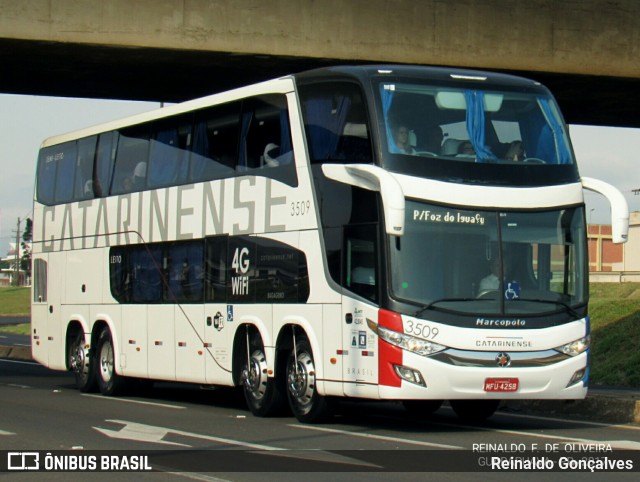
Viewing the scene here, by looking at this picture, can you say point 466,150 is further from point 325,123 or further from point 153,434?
point 153,434

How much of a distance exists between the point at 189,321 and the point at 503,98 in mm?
6016

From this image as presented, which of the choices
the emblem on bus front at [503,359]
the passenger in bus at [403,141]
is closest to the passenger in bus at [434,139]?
the passenger in bus at [403,141]

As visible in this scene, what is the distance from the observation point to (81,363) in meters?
22.6

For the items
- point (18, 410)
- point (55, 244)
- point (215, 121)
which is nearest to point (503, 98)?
point (215, 121)

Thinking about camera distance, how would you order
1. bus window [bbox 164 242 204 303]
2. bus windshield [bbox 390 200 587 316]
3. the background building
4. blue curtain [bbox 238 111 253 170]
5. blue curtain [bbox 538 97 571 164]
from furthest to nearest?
1. the background building
2. bus window [bbox 164 242 204 303]
3. blue curtain [bbox 238 111 253 170]
4. blue curtain [bbox 538 97 571 164]
5. bus windshield [bbox 390 200 587 316]

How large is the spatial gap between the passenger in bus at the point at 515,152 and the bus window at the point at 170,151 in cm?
553

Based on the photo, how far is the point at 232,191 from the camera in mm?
17844

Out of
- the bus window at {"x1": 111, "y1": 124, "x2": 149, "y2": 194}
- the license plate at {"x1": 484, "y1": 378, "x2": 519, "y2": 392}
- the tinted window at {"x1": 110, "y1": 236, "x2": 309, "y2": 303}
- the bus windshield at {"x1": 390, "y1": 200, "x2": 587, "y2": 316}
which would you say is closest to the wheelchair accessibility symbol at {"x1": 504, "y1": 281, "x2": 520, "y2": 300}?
the bus windshield at {"x1": 390, "y1": 200, "x2": 587, "y2": 316}

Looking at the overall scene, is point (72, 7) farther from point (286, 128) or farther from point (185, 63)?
point (286, 128)

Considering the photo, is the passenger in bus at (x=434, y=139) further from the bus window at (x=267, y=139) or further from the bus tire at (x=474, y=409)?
the bus tire at (x=474, y=409)

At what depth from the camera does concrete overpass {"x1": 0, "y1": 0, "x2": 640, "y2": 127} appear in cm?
2083

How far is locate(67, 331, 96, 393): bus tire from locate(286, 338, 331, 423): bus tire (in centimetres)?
680

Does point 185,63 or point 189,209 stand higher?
point 185,63

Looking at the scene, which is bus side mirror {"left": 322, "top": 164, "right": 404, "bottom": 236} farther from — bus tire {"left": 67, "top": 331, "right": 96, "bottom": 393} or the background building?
the background building
